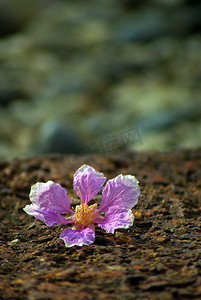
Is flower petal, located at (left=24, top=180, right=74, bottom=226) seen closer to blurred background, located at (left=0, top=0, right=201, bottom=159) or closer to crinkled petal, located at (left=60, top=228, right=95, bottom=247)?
crinkled petal, located at (left=60, top=228, right=95, bottom=247)

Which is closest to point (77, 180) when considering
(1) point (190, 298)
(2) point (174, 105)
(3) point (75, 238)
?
(3) point (75, 238)

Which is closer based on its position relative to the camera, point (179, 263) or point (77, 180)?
point (179, 263)

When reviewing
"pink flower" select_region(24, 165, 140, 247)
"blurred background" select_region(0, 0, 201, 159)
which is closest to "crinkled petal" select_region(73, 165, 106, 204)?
"pink flower" select_region(24, 165, 140, 247)

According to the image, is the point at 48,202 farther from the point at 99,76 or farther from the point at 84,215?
the point at 99,76

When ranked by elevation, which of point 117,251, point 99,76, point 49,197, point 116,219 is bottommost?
point 117,251

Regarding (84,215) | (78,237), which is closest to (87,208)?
(84,215)

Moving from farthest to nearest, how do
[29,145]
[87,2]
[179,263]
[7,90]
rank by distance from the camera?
[87,2] → [7,90] → [29,145] → [179,263]

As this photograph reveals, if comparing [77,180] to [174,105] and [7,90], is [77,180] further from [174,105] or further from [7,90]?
[7,90]
